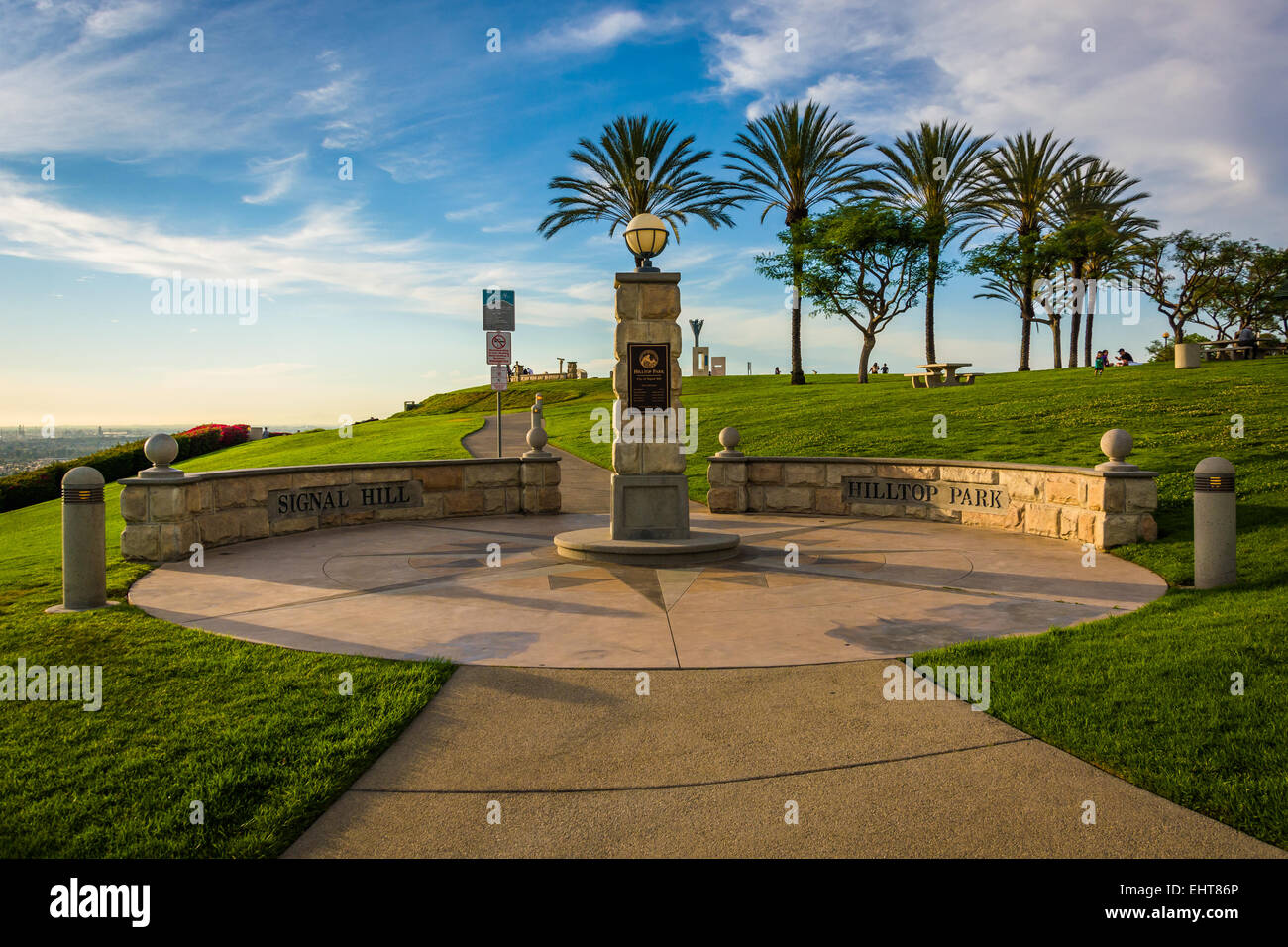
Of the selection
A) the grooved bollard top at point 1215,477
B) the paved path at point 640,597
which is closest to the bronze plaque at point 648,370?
the paved path at point 640,597

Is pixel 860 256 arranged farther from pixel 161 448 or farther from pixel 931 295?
pixel 161 448

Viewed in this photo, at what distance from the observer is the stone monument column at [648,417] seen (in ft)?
31.5

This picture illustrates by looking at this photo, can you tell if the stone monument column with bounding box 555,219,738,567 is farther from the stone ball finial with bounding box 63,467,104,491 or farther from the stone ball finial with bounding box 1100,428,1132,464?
the stone ball finial with bounding box 63,467,104,491

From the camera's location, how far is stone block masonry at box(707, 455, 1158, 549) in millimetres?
9258

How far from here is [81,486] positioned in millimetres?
6824

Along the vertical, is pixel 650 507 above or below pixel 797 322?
below

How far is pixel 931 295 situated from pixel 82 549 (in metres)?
40.7

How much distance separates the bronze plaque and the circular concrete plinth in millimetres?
1763

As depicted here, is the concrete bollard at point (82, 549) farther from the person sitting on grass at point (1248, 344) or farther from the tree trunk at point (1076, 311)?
the tree trunk at point (1076, 311)

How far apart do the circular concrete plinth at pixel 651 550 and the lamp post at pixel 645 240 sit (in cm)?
325

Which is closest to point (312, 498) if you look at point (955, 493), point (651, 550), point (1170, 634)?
point (651, 550)

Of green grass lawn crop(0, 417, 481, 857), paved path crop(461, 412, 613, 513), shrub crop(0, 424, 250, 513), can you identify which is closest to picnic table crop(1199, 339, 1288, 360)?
paved path crop(461, 412, 613, 513)

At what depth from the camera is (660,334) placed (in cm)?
962
